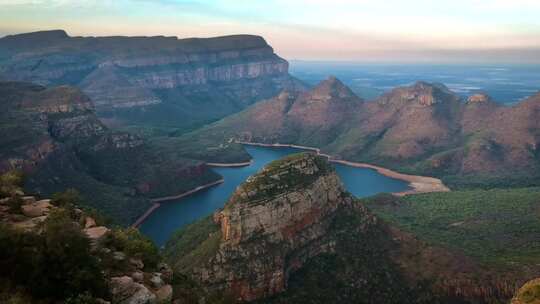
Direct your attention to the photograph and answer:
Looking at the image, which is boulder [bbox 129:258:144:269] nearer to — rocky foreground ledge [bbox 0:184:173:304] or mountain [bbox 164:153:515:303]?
rocky foreground ledge [bbox 0:184:173:304]

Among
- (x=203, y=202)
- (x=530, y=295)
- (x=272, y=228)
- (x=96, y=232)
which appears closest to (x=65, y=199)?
(x=96, y=232)

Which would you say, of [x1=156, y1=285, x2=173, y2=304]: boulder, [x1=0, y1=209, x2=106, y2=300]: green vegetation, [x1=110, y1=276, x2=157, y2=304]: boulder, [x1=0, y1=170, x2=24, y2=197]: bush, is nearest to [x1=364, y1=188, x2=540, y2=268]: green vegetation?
[x1=156, y1=285, x2=173, y2=304]: boulder

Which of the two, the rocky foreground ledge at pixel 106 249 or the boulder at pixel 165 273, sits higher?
the rocky foreground ledge at pixel 106 249

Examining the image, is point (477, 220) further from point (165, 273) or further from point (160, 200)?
point (165, 273)

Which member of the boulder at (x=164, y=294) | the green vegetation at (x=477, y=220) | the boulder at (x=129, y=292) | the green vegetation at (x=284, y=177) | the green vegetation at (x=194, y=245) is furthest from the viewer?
the green vegetation at (x=477, y=220)

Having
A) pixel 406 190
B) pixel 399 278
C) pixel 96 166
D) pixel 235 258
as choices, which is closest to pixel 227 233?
pixel 235 258

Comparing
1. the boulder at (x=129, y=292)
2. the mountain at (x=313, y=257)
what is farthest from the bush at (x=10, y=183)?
the mountain at (x=313, y=257)

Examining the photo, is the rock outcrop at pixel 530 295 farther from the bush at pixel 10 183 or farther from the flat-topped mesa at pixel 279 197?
the bush at pixel 10 183
